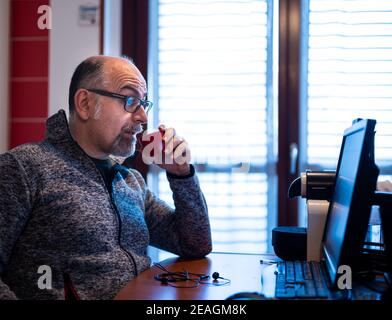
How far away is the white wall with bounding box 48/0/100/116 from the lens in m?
2.37

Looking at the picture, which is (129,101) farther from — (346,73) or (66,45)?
(346,73)

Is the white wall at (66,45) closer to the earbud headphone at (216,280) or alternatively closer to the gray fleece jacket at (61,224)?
the gray fleece jacket at (61,224)

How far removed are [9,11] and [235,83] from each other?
4.32 ft

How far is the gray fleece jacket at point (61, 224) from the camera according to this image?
1195mm

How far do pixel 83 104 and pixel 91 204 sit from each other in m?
0.39

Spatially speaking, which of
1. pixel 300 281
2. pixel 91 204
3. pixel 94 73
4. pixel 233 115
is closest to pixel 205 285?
pixel 300 281

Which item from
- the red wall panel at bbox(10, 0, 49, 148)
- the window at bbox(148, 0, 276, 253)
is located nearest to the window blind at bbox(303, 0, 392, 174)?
the window at bbox(148, 0, 276, 253)

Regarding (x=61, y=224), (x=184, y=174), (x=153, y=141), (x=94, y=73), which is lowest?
(x=61, y=224)

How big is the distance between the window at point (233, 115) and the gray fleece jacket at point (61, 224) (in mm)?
1039

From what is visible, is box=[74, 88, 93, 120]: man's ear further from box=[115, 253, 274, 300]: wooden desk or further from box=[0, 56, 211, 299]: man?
box=[115, 253, 274, 300]: wooden desk

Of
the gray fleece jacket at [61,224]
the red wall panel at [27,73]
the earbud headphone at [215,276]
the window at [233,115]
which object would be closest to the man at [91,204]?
the gray fleece jacket at [61,224]

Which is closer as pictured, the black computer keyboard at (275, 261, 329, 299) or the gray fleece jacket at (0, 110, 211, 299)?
the black computer keyboard at (275, 261, 329, 299)

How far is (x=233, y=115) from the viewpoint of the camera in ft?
7.89

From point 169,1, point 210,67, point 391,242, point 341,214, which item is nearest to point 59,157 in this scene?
point 341,214
